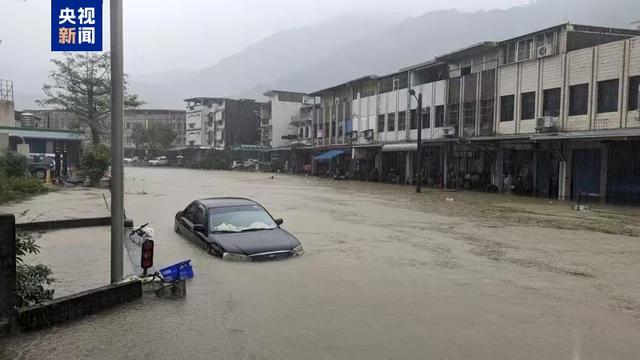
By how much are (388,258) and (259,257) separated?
111 inches


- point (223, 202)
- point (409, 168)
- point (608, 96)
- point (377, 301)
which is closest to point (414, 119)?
point (409, 168)

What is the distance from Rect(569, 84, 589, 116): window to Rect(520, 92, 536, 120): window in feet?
9.36

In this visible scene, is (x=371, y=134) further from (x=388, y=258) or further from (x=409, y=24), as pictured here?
(x=409, y=24)

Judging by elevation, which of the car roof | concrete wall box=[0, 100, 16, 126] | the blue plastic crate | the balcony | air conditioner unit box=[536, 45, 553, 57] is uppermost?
air conditioner unit box=[536, 45, 553, 57]

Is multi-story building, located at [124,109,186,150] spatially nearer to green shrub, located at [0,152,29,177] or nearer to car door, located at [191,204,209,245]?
green shrub, located at [0,152,29,177]

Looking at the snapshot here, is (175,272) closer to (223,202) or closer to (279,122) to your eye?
(223,202)

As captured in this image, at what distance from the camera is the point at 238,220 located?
12.0 metres

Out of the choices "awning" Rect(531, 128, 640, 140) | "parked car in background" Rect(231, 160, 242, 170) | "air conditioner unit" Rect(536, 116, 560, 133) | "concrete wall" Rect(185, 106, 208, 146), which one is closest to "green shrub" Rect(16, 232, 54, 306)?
"awning" Rect(531, 128, 640, 140)

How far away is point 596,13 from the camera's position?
4220 inches

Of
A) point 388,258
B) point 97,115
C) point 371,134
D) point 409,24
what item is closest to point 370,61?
point 409,24

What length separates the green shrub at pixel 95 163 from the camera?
1395 inches

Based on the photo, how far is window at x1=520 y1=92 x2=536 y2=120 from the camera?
34.0 meters

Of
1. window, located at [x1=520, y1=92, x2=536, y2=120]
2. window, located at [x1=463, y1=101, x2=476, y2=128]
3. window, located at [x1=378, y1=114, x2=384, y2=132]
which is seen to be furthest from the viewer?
window, located at [x1=378, y1=114, x2=384, y2=132]

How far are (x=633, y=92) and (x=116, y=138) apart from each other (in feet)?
86.9
